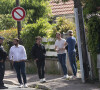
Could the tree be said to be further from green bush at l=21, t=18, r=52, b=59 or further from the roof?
green bush at l=21, t=18, r=52, b=59

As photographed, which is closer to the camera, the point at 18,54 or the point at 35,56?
the point at 18,54

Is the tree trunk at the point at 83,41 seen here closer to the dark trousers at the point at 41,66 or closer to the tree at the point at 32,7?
→ the dark trousers at the point at 41,66

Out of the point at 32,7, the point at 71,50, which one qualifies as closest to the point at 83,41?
the point at 71,50

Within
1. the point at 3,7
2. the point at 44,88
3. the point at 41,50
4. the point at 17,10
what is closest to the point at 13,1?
the point at 3,7

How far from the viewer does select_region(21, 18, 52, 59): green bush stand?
15.8 meters

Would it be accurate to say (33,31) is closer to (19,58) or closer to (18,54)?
(18,54)

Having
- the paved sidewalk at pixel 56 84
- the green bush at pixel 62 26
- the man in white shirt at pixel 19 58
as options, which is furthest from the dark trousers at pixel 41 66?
the green bush at pixel 62 26

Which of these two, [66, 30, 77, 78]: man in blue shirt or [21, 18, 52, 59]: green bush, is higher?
[21, 18, 52, 59]: green bush

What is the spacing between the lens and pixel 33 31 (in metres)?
15.8

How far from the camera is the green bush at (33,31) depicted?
15767 millimetres

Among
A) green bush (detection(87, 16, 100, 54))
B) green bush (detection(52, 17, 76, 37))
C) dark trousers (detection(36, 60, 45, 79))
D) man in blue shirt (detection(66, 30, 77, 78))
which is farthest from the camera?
green bush (detection(52, 17, 76, 37))

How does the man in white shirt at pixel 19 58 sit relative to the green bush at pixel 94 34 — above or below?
below

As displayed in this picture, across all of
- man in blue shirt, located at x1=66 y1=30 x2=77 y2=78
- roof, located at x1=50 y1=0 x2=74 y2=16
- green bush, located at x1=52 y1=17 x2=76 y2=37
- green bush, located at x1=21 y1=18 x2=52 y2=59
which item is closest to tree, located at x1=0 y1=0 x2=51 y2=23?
roof, located at x1=50 y1=0 x2=74 y2=16

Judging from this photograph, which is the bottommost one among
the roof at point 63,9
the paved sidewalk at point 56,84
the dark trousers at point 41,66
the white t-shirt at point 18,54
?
the paved sidewalk at point 56,84
